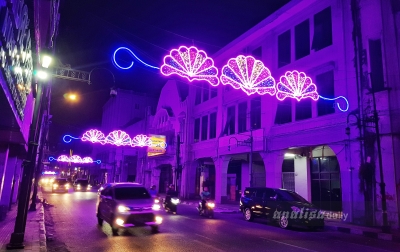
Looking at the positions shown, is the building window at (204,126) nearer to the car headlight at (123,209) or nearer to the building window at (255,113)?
the building window at (255,113)

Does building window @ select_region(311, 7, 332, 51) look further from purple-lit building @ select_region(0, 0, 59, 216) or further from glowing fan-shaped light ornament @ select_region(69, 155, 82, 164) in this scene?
glowing fan-shaped light ornament @ select_region(69, 155, 82, 164)

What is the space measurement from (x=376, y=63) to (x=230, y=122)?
13.2 meters

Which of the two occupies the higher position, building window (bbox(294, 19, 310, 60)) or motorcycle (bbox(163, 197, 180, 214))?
building window (bbox(294, 19, 310, 60))

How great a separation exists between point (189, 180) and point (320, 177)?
1536 cm

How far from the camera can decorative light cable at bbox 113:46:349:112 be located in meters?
11.1

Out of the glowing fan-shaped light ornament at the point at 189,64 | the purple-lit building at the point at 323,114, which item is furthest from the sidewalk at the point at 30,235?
the purple-lit building at the point at 323,114

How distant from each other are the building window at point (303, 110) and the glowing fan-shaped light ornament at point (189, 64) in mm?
9747

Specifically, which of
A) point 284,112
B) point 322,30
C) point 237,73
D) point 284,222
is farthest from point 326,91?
point 284,222

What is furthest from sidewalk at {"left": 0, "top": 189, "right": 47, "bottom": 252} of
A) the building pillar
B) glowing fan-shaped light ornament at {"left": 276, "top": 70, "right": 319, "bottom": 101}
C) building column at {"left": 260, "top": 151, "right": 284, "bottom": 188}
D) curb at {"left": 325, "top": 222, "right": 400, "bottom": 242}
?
the building pillar

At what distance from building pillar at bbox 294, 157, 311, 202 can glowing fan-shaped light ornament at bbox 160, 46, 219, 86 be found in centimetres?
1269

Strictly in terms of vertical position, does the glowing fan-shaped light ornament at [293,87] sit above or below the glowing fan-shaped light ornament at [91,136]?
above

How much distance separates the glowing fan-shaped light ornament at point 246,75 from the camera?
41.8 ft

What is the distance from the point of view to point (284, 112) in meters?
21.1

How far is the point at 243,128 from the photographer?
2488 cm
